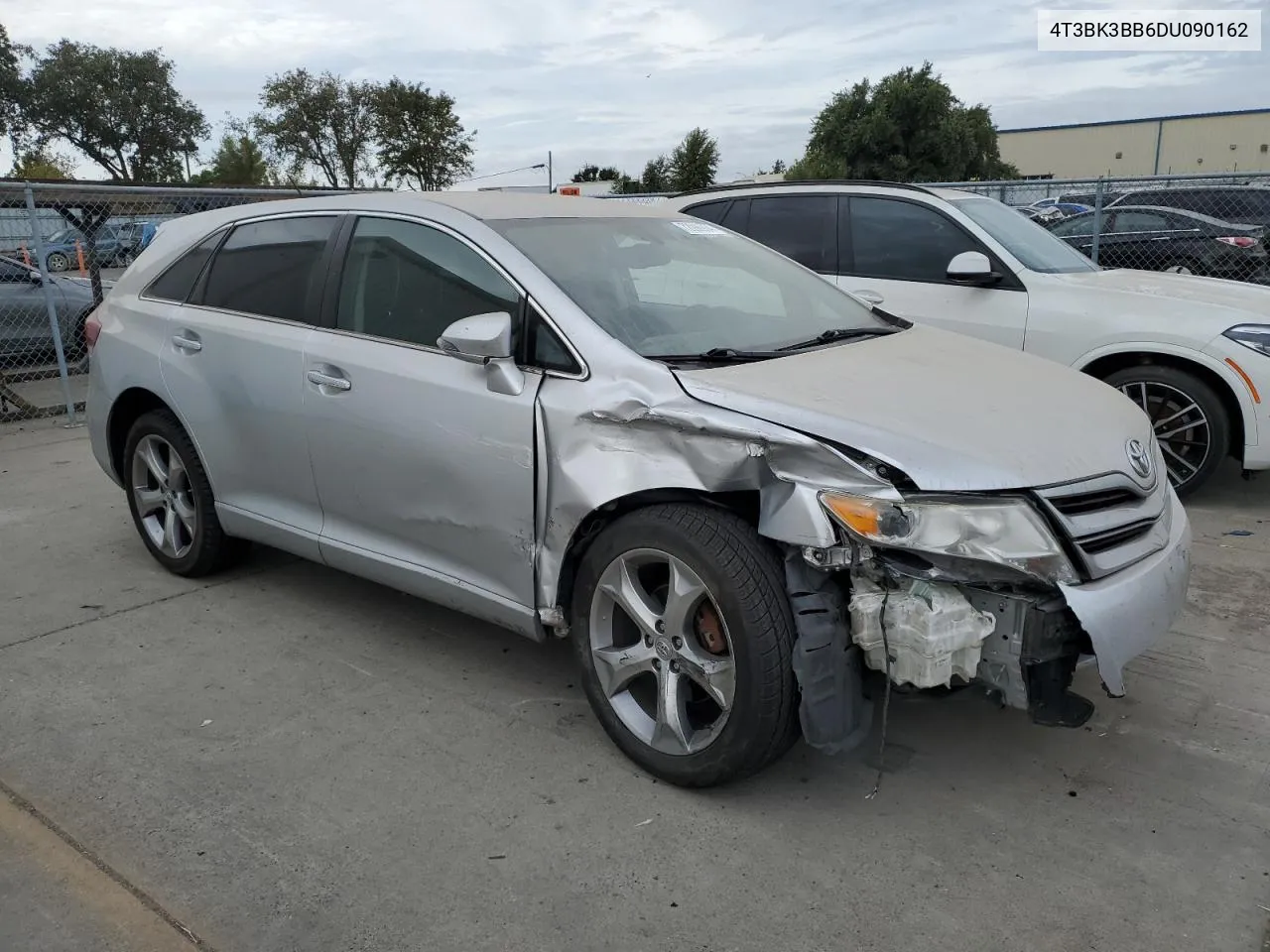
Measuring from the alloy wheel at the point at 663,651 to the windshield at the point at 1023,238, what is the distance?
4.10 metres

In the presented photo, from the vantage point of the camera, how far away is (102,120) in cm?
4628

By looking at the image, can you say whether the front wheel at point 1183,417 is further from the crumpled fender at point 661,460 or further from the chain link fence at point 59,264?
the chain link fence at point 59,264

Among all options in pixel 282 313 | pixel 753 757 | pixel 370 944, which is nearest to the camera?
Answer: pixel 370 944

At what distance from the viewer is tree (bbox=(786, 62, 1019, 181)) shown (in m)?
41.6

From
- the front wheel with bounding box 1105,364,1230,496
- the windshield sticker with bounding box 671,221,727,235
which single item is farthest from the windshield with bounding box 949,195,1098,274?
the windshield sticker with bounding box 671,221,727,235

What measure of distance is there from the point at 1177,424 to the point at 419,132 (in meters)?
40.4

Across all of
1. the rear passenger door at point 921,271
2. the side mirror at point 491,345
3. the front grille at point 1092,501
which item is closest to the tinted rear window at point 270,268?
the side mirror at point 491,345

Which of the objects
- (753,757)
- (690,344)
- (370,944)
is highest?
(690,344)

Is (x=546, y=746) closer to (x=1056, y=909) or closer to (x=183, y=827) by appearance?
(x=183, y=827)

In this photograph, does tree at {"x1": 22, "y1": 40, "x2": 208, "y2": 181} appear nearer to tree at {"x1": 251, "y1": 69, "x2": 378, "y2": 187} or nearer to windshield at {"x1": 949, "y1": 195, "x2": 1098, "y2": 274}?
tree at {"x1": 251, "y1": 69, "x2": 378, "y2": 187}

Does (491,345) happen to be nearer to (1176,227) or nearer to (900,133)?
(1176,227)

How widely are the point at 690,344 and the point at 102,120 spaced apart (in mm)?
52316

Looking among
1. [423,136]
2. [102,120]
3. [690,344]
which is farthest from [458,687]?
[102,120]

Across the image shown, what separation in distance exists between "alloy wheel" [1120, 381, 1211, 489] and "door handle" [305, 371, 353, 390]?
436cm
